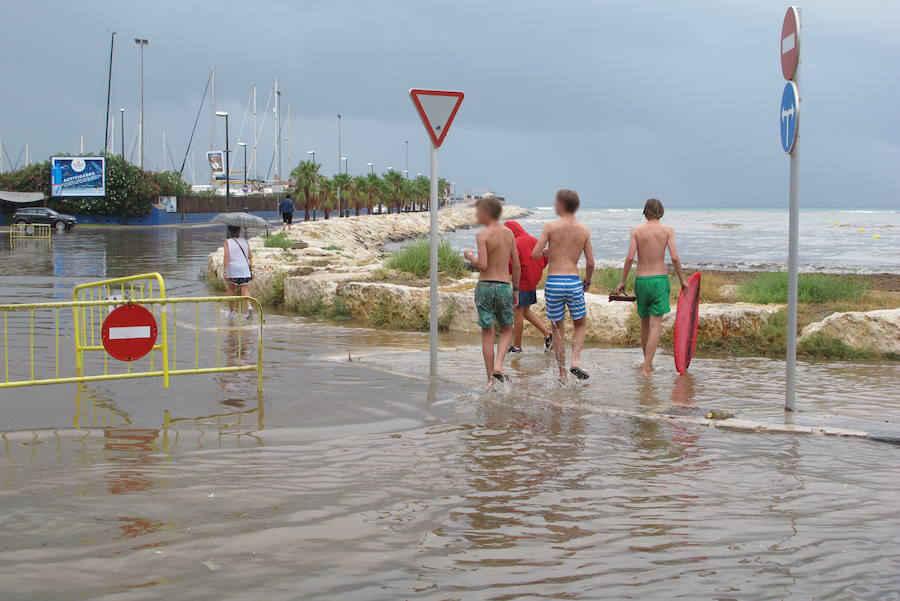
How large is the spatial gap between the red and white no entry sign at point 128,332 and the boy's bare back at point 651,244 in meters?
4.78

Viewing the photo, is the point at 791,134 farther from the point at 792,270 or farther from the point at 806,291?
the point at 806,291

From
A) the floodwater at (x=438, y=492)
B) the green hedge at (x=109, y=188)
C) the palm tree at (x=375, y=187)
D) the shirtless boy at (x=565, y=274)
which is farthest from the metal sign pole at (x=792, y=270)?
the palm tree at (x=375, y=187)

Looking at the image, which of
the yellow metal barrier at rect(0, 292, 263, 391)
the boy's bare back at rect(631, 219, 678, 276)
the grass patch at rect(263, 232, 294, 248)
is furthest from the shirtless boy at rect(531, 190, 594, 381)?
the grass patch at rect(263, 232, 294, 248)

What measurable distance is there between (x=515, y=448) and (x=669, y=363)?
165 inches

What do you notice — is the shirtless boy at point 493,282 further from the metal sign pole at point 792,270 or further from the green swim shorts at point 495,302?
the metal sign pole at point 792,270

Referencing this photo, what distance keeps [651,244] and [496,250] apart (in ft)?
6.58

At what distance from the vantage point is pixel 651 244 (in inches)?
362

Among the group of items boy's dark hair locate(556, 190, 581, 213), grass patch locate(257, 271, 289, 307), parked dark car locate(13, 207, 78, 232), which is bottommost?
grass patch locate(257, 271, 289, 307)

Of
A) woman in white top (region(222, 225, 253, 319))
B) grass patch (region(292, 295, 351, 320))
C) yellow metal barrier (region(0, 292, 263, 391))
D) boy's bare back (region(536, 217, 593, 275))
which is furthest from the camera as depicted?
grass patch (region(292, 295, 351, 320))

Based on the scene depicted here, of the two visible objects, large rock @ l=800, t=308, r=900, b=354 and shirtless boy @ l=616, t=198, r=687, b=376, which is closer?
shirtless boy @ l=616, t=198, r=687, b=376

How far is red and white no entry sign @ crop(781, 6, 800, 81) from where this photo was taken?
22.5 feet

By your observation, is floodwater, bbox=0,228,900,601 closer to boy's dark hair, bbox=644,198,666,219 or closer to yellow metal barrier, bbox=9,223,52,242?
boy's dark hair, bbox=644,198,666,219

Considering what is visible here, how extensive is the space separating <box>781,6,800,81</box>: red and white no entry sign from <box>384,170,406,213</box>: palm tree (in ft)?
293

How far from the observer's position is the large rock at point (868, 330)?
32.9 ft
